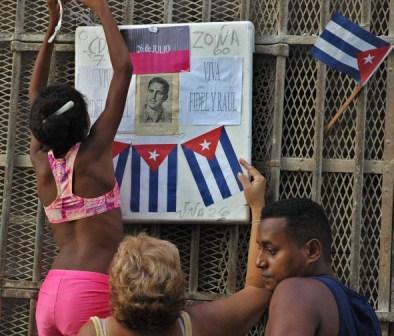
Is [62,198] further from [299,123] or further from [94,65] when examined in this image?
[299,123]

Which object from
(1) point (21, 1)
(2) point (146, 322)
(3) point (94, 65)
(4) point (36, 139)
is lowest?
(2) point (146, 322)

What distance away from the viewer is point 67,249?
395cm

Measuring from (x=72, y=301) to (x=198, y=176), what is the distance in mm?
929

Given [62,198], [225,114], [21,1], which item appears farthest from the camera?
[21,1]

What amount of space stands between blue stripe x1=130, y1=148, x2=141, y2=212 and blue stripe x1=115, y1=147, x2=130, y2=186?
0.12ft

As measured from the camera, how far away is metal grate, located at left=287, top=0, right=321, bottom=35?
4430 mm

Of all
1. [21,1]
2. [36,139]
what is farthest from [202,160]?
[21,1]

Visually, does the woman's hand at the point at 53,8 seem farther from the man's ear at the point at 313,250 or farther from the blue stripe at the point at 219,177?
the man's ear at the point at 313,250

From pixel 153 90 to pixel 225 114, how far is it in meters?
0.38

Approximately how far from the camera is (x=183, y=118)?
436cm

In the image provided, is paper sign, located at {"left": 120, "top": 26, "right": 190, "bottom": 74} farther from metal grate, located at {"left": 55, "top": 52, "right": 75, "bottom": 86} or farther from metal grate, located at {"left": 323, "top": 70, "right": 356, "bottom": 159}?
metal grate, located at {"left": 323, "top": 70, "right": 356, "bottom": 159}

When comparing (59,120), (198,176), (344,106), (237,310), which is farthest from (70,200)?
(344,106)

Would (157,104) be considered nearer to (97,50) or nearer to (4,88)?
(97,50)

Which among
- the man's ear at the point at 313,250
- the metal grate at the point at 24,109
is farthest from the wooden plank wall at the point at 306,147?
the man's ear at the point at 313,250
